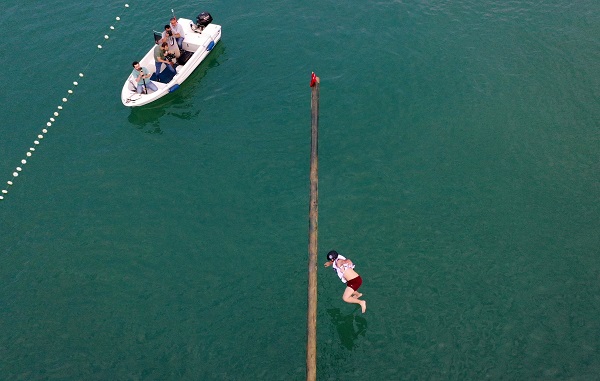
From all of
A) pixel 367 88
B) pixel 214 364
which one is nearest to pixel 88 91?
pixel 367 88

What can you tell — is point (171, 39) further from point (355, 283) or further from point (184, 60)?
point (355, 283)

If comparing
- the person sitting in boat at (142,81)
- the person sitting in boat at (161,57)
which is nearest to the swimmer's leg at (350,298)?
the person sitting in boat at (142,81)

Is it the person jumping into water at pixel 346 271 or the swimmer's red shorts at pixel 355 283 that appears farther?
the swimmer's red shorts at pixel 355 283

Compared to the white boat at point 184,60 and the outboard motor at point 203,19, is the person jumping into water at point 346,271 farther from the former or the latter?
the outboard motor at point 203,19

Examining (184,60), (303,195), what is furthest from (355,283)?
(184,60)

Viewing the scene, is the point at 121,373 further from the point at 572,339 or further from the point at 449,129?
the point at 449,129

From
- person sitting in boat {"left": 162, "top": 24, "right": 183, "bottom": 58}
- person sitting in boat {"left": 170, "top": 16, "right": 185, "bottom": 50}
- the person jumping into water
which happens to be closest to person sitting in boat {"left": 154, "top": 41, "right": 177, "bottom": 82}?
person sitting in boat {"left": 162, "top": 24, "right": 183, "bottom": 58}

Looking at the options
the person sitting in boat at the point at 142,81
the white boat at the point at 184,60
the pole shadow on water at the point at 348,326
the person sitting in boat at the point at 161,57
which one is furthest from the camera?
the person sitting in boat at the point at 161,57
